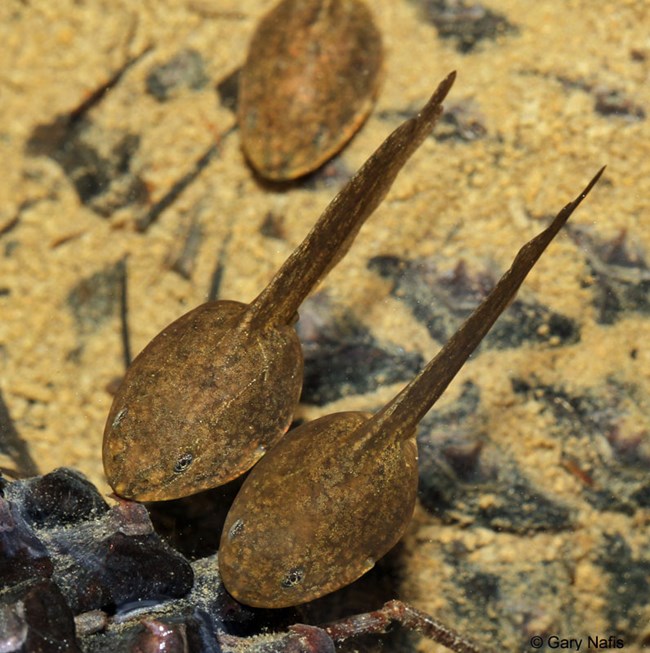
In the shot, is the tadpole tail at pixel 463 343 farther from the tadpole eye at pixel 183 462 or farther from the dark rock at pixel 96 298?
the dark rock at pixel 96 298

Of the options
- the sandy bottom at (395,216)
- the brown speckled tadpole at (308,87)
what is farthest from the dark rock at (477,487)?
the brown speckled tadpole at (308,87)

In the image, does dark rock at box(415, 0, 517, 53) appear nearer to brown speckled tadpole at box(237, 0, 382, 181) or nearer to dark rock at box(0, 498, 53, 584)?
brown speckled tadpole at box(237, 0, 382, 181)

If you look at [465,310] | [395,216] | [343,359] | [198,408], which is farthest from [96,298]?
[465,310]

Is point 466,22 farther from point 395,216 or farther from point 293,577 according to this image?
point 293,577

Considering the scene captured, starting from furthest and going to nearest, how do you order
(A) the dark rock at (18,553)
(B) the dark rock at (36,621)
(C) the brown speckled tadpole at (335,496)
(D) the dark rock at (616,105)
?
(D) the dark rock at (616,105) → (C) the brown speckled tadpole at (335,496) → (A) the dark rock at (18,553) → (B) the dark rock at (36,621)

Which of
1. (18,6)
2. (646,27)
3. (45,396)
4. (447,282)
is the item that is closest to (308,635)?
(447,282)

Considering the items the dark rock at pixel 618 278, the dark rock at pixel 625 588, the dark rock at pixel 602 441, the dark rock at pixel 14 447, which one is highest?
the dark rock at pixel 14 447

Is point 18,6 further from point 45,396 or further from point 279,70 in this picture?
point 45,396
